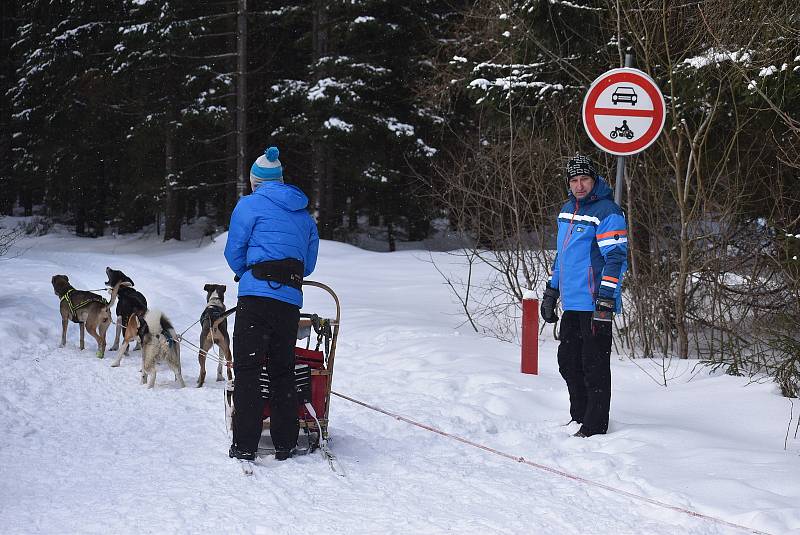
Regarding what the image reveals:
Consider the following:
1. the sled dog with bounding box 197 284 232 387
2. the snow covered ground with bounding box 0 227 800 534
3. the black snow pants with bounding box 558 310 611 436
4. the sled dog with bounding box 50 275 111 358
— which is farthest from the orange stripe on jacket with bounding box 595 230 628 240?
the sled dog with bounding box 50 275 111 358

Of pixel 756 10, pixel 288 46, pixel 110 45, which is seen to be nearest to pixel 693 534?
pixel 756 10

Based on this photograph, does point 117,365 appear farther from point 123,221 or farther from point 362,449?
point 123,221

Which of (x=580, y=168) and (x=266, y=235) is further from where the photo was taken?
(x=580, y=168)

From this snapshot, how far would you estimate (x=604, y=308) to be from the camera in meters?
5.15

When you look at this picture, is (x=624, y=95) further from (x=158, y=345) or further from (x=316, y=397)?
(x=158, y=345)

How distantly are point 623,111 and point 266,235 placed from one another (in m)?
2.89

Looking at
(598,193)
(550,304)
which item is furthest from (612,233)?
(550,304)

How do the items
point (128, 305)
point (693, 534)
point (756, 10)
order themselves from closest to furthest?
point (693, 534)
point (756, 10)
point (128, 305)

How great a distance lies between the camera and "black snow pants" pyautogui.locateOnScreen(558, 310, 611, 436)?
538 cm

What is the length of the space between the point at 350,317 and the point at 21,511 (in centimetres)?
729

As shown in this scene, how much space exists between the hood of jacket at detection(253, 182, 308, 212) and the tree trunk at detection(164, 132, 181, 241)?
81.2 ft

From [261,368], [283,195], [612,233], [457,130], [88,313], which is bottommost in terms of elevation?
[88,313]

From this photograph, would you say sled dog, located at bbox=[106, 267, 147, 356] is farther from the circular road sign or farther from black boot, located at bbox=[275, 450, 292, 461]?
the circular road sign

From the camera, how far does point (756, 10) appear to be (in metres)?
7.08
